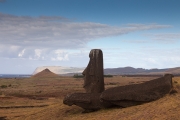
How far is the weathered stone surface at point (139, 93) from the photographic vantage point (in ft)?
57.7

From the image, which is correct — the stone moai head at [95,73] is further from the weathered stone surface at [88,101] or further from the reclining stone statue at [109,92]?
the weathered stone surface at [88,101]

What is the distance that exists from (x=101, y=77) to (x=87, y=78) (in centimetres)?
111

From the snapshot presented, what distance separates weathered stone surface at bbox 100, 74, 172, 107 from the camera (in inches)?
692

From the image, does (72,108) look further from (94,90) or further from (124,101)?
(124,101)

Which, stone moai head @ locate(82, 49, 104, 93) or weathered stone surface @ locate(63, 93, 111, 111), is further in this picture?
stone moai head @ locate(82, 49, 104, 93)

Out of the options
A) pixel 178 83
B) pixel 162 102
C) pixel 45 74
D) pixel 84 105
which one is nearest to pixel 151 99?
pixel 162 102

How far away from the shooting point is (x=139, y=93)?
58.6 ft

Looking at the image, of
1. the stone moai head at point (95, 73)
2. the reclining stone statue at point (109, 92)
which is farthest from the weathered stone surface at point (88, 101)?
the stone moai head at point (95, 73)

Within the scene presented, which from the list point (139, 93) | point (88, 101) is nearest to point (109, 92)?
point (88, 101)

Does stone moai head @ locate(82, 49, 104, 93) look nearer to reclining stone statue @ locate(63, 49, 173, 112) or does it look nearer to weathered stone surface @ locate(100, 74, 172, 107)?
reclining stone statue @ locate(63, 49, 173, 112)

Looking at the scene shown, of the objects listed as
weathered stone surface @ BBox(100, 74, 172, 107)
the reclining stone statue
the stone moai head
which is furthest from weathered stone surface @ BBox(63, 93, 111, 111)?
the stone moai head

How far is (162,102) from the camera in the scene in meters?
16.5

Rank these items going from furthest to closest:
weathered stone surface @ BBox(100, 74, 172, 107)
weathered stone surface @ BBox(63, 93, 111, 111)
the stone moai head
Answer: the stone moai head
weathered stone surface @ BBox(63, 93, 111, 111)
weathered stone surface @ BBox(100, 74, 172, 107)

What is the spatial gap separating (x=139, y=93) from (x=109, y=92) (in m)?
2.14
